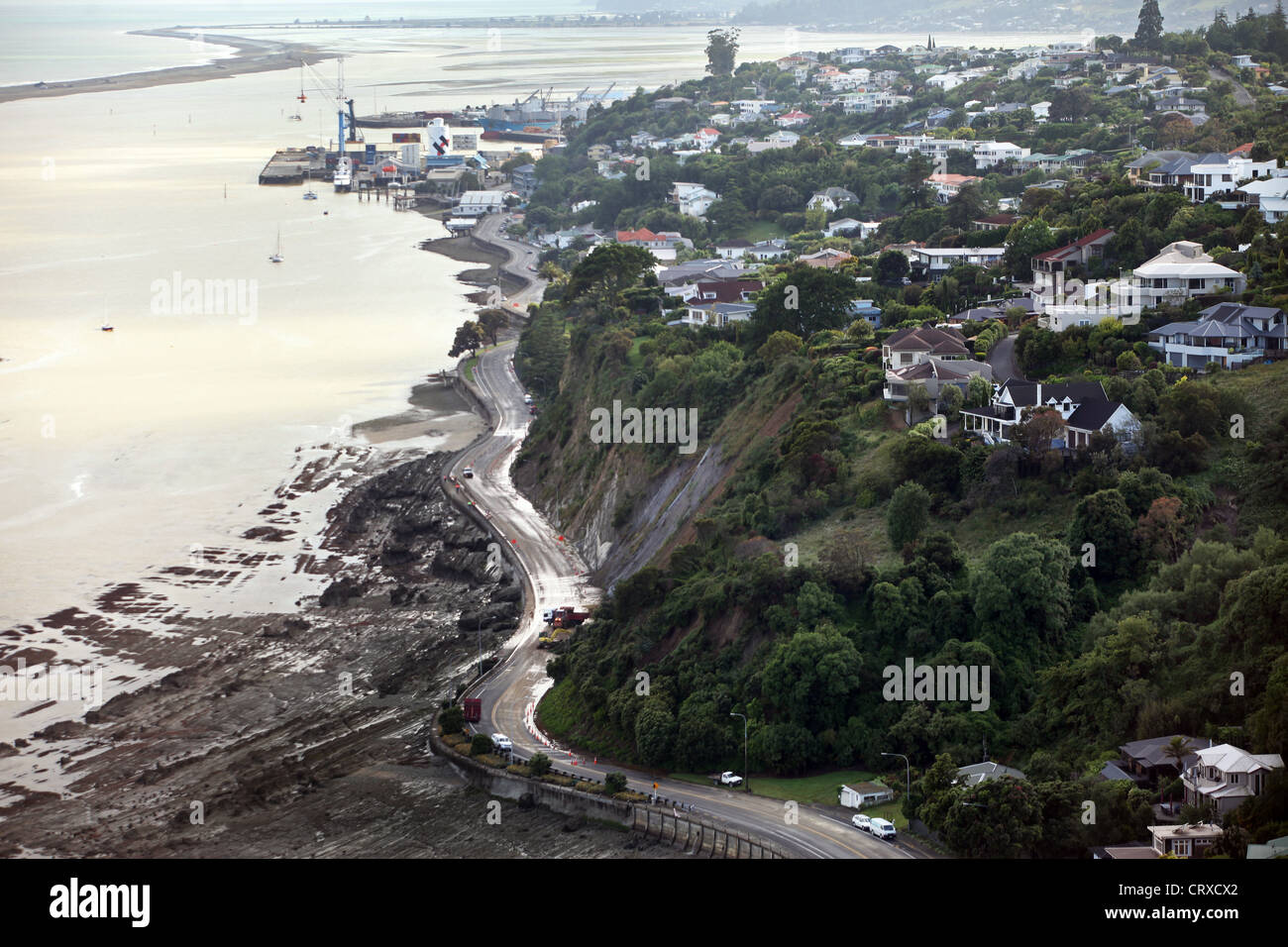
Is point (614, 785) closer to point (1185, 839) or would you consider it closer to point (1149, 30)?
point (1185, 839)

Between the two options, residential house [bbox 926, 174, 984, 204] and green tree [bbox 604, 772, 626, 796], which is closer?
green tree [bbox 604, 772, 626, 796]

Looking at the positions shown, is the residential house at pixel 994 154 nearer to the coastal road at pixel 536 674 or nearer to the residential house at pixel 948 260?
the residential house at pixel 948 260

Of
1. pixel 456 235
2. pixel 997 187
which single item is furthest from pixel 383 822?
pixel 456 235

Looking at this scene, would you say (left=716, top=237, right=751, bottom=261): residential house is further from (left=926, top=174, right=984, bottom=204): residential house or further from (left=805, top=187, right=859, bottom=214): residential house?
(left=926, top=174, right=984, bottom=204): residential house

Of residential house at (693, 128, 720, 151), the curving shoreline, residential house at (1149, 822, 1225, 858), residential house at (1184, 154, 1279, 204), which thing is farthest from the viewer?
the curving shoreline

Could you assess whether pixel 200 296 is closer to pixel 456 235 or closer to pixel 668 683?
pixel 456 235

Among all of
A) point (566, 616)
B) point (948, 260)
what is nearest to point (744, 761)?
point (566, 616)

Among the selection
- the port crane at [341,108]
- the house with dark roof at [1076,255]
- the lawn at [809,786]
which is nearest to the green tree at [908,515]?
the lawn at [809,786]

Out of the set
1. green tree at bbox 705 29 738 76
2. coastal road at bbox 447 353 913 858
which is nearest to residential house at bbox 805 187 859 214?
coastal road at bbox 447 353 913 858
